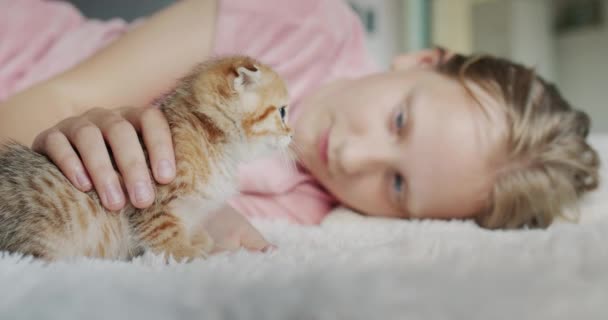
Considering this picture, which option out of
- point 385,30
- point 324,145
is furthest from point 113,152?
point 385,30

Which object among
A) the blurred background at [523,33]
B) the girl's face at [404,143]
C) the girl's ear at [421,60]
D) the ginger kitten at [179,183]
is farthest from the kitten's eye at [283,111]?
the blurred background at [523,33]

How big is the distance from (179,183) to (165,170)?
0.02m

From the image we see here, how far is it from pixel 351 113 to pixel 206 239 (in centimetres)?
47

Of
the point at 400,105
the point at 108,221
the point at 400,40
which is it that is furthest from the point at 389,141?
the point at 400,40

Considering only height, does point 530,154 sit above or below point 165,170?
below

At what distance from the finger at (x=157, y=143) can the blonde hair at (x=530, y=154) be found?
569 millimetres

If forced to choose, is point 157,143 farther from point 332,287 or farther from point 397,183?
point 397,183

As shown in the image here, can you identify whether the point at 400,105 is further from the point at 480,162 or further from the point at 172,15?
the point at 172,15

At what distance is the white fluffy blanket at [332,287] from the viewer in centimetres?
25

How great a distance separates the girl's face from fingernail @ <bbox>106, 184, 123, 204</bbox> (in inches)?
15.2

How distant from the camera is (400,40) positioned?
87.7 inches

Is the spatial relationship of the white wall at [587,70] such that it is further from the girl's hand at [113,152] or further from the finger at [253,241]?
the girl's hand at [113,152]

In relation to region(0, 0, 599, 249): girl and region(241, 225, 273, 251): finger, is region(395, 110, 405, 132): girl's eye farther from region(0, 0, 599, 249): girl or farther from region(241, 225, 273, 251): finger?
region(241, 225, 273, 251): finger

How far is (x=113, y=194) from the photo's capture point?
14.9 inches
